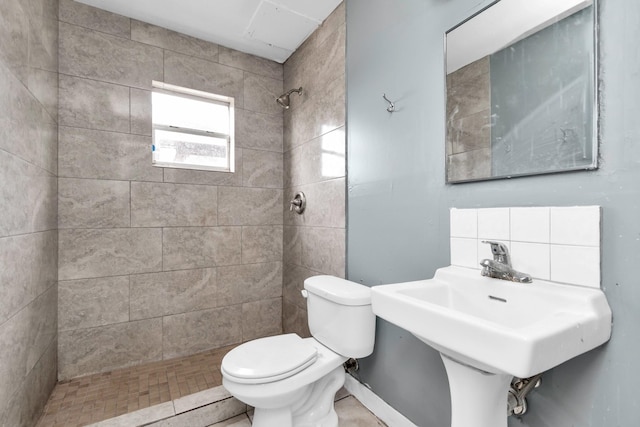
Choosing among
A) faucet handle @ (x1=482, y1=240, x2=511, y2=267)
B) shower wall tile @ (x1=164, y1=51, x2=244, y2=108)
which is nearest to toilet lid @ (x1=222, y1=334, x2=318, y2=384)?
faucet handle @ (x1=482, y1=240, x2=511, y2=267)

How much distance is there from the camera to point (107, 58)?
78.8 inches

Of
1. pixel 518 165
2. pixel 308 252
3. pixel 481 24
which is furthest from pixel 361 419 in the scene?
pixel 481 24

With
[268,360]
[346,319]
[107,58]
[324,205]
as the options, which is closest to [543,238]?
[346,319]

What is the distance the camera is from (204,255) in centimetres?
232

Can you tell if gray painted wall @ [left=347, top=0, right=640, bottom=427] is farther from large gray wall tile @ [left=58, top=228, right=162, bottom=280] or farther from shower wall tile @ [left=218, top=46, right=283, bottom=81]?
large gray wall tile @ [left=58, top=228, right=162, bottom=280]

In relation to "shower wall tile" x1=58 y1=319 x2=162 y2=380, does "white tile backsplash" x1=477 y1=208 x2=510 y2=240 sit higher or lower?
higher

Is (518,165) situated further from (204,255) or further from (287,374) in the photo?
(204,255)

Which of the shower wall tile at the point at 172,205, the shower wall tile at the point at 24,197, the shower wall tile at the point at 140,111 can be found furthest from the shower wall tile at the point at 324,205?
the shower wall tile at the point at 24,197

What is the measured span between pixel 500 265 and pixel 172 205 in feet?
6.88

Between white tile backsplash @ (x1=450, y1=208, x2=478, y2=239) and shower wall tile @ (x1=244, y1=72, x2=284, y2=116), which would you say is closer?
white tile backsplash @ (x1=450, y1=208, x2=478, y2=239)

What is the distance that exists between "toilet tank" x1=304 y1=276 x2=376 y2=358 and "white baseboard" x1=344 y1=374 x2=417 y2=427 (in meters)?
0.32

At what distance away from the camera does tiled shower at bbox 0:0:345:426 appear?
5.12 feet

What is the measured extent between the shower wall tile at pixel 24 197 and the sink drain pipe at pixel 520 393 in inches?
75.7

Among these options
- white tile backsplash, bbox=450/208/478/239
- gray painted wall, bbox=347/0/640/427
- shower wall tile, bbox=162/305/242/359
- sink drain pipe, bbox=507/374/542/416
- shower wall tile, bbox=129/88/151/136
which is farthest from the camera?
shower wall tile, bbox=162/305/242/359
